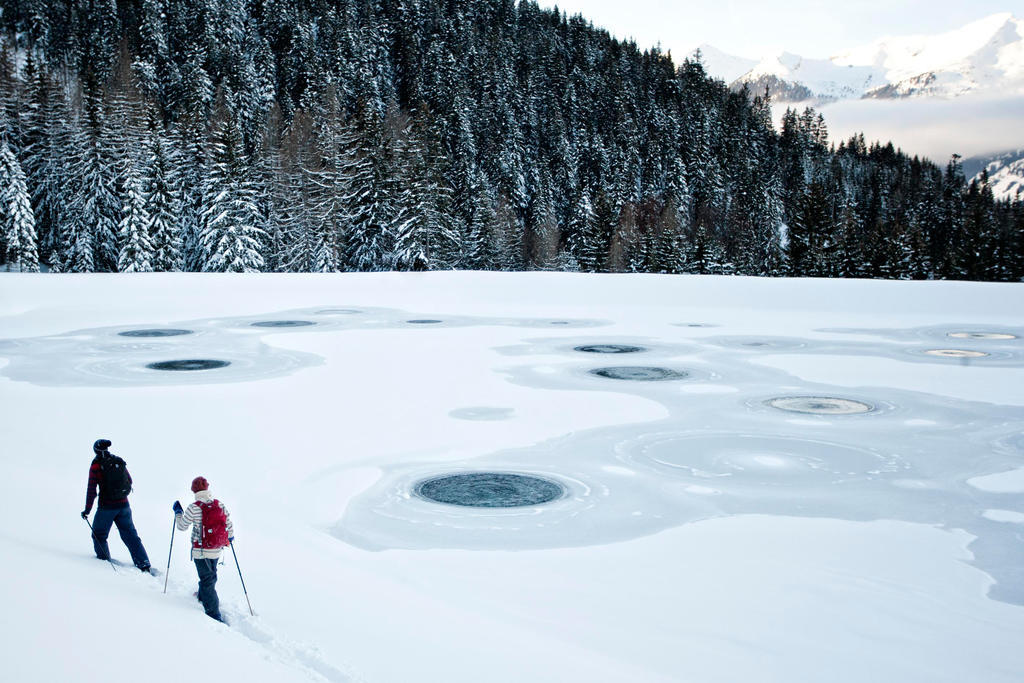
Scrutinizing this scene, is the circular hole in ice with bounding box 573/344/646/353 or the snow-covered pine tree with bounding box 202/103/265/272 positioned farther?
the snow-covered pine tree with bounding box 202/103/265/272

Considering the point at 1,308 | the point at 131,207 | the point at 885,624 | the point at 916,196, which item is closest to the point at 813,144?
the point at 916,196

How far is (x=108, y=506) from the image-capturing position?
5.88 m

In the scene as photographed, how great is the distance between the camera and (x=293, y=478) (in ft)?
28.1

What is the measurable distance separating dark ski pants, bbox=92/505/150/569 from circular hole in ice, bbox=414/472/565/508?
2.70 meters

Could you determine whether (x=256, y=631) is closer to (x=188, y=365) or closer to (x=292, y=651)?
(x=292, y=651)

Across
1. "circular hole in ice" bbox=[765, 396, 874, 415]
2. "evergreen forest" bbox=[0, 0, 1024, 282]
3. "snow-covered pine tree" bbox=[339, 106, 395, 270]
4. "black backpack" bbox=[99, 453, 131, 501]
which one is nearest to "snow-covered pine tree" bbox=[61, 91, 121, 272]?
"evergreen forest" bbox=[0, 0, 1024, 282]

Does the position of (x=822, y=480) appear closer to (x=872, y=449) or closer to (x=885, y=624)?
(x=872, y=449)

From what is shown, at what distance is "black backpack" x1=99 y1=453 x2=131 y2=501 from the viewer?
5879mm

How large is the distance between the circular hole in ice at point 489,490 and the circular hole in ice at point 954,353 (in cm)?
1286

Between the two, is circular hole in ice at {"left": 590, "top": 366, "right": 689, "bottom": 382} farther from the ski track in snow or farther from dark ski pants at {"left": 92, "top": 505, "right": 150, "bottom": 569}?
dark ski pants at {"left": 92, "top": 505, "right": 150, "bottom": 569}

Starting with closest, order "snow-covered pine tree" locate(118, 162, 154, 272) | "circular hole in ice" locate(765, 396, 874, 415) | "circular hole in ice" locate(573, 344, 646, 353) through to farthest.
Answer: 1. "circular hole in ice" locate(765, 396, 874, 415)
2. "circular hole in ice" locate(573, 344, 646, 353)
3. "snow-covered pine tree" locate(118, 162, 154, 272)

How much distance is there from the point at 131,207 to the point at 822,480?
153ft

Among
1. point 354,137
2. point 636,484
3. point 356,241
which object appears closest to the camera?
point 636,484

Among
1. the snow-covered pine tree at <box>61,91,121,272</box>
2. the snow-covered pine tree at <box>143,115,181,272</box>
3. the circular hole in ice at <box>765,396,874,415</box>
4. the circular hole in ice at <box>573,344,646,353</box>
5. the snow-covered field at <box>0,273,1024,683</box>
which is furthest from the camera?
the snow-covered pine tree at <box>61,91,121,272</box>
